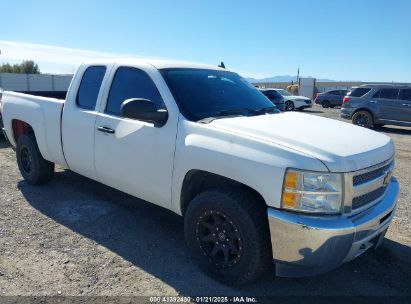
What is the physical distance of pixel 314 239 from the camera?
2.74 m

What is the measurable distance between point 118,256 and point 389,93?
13928 mm

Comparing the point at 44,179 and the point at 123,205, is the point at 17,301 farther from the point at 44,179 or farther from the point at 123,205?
the point at 44,179

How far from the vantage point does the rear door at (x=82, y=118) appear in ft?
14.5

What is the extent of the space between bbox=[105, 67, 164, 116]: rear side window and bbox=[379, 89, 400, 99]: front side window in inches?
519

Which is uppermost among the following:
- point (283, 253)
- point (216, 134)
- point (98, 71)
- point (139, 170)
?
point (98, 71)

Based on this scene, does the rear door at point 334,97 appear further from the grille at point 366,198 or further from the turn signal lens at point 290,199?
the turn signal lens at point 290,199

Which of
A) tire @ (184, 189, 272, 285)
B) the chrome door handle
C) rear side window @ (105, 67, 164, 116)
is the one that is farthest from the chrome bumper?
the chrome door handle

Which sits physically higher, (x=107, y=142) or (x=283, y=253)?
(x=107, y=142)

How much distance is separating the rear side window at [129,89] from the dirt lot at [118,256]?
1373 millimetres

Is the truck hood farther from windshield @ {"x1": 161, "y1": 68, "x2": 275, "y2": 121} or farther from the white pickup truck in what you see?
windshield @ {"x1": 161, "y1": 68, "x2": 275, "y2": 121}

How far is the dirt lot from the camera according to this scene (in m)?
3.29

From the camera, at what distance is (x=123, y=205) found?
5.12 meters

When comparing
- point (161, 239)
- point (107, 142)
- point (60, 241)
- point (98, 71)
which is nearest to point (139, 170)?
point (107, 142)

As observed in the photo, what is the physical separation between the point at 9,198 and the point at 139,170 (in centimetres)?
255
